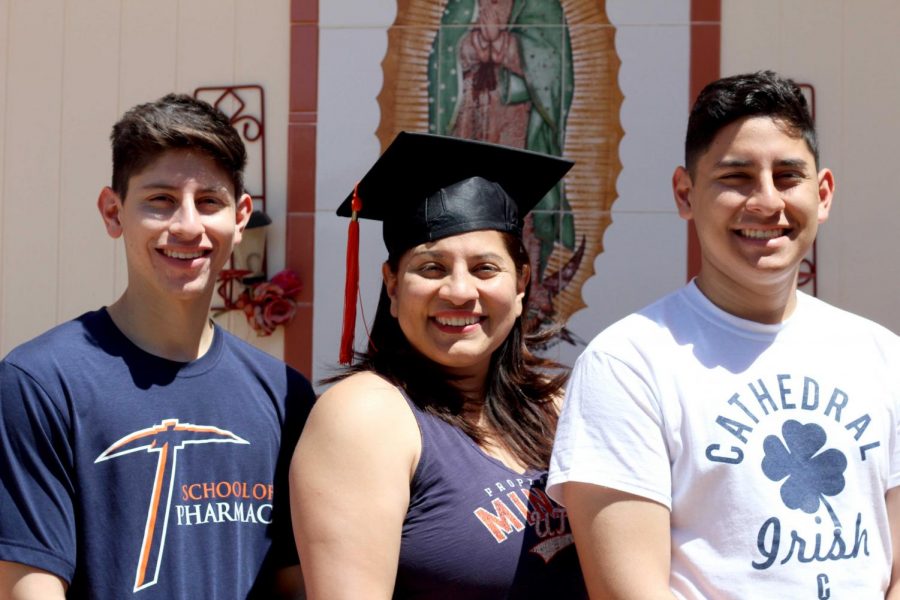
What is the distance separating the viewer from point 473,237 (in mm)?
2145

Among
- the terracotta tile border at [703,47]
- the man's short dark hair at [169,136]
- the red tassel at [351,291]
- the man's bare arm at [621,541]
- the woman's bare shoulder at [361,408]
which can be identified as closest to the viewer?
the man's bare arm at [621,541]

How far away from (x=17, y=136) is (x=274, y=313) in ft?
4.33

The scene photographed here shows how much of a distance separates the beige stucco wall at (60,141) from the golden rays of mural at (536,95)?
1024 millimetres

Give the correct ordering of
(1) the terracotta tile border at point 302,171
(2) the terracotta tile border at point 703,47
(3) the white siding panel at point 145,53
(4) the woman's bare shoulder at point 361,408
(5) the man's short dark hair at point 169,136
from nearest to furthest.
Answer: (4) the woman's bare shoulder at point 361,408 → (5) the man's short dark hair at point 169,136 → (2) the terracotta tile border at point 703,47 → (1) the terracotta tile border at point 302,171 → (3) the white siding panel at point 145,53

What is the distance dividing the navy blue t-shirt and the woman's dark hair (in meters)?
0.25

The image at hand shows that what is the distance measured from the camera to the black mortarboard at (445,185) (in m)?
2.16

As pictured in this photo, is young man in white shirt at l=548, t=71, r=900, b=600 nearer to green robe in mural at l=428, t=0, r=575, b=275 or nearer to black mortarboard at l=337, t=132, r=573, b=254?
black mortarboard at l=337, t=132, r=573, b=254

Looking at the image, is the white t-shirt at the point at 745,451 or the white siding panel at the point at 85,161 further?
the white siding panel at the point at 85,161

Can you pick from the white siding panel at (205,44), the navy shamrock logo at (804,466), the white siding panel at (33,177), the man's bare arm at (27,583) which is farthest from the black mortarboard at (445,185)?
the white siding panel at (33,177)

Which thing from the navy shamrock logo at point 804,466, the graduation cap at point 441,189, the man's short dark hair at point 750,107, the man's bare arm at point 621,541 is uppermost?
the man's short dark hair at point 750,107

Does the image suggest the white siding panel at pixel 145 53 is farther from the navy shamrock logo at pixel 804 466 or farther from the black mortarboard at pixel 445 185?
the navy shamrock logo at pixel 804 466

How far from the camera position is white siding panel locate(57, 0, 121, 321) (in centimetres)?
438

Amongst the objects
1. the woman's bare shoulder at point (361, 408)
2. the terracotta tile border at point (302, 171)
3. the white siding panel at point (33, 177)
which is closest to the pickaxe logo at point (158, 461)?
the woman's bare shoulder at point (361, 408)

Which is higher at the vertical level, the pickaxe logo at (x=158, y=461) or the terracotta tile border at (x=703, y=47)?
the terracotta tile border at (x=703, y=47)
